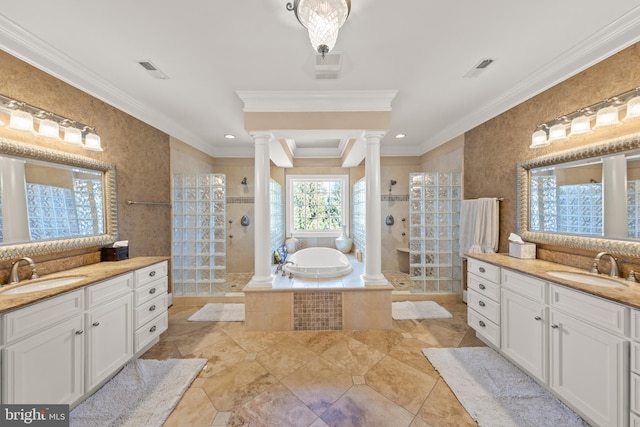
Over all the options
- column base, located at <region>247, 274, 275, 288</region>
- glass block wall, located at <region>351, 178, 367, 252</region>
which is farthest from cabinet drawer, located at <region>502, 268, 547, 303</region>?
glass block wall, located at <region>351, 178, 367, 252</region>

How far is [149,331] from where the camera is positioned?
209 centimetres

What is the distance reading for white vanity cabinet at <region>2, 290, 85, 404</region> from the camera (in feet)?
3.78

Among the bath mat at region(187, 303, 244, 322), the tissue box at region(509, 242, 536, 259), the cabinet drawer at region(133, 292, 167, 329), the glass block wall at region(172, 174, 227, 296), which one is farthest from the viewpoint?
the glass block wall at region(172, 174, 227, 296)

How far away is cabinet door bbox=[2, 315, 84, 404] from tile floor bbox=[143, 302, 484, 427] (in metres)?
0.67

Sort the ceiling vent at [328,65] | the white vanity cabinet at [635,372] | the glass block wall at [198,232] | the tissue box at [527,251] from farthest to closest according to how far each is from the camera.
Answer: the glass block wall at [198,232] → the tissue box at [527,251] → the ceiling vent at [328,65] → the white vanity cabinet at [635,372]

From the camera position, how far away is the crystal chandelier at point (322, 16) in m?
1.12

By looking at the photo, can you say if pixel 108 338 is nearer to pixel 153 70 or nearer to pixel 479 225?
pixel 153 70

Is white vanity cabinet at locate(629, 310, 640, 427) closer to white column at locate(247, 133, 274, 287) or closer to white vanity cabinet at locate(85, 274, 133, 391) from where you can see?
white column at locate(247, 133, 274, 287)

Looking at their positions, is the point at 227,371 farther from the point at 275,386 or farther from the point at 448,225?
the point at 448,225

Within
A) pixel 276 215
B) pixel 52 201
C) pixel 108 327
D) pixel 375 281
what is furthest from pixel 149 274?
pixel 276 215

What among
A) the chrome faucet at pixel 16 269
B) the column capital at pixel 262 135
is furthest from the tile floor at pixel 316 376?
the column capital at pixel 262 135

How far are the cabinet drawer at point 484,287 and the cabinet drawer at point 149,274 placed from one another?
312 cm

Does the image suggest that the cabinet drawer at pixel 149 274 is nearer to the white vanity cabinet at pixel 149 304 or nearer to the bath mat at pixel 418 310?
the white vanity cabinet at pixel 149 304

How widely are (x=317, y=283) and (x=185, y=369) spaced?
4.66 ft
